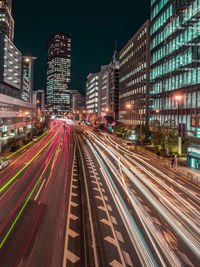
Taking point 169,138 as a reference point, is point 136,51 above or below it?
above

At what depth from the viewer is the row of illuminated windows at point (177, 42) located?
37.8 meters

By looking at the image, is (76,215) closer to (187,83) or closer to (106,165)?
(106,165)

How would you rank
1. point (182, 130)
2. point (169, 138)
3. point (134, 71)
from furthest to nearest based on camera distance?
1. point (134, 71)
2. point (169, 138)
3. point (182, 130)

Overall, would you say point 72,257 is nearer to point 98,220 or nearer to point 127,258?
point 127,258

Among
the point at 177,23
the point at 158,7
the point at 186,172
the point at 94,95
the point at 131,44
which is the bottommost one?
the point at 186,172

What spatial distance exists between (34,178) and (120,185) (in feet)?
35.1

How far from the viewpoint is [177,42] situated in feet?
148

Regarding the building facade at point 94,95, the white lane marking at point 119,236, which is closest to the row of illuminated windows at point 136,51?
the building facade at point 94,95

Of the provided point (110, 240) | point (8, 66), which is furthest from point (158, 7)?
point (110, 240)

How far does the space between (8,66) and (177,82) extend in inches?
2508

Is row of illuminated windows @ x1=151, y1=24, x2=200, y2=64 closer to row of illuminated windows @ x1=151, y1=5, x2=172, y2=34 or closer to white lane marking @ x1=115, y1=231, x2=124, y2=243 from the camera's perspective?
row of illuminated windows @ x1=151, y1=5, x2=172, y2=34

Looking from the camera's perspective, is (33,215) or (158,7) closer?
(33,215)

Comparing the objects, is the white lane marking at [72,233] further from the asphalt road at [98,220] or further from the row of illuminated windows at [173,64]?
the row of illuminated windows at [173,64]

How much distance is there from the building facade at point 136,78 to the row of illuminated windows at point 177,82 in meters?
14.9
